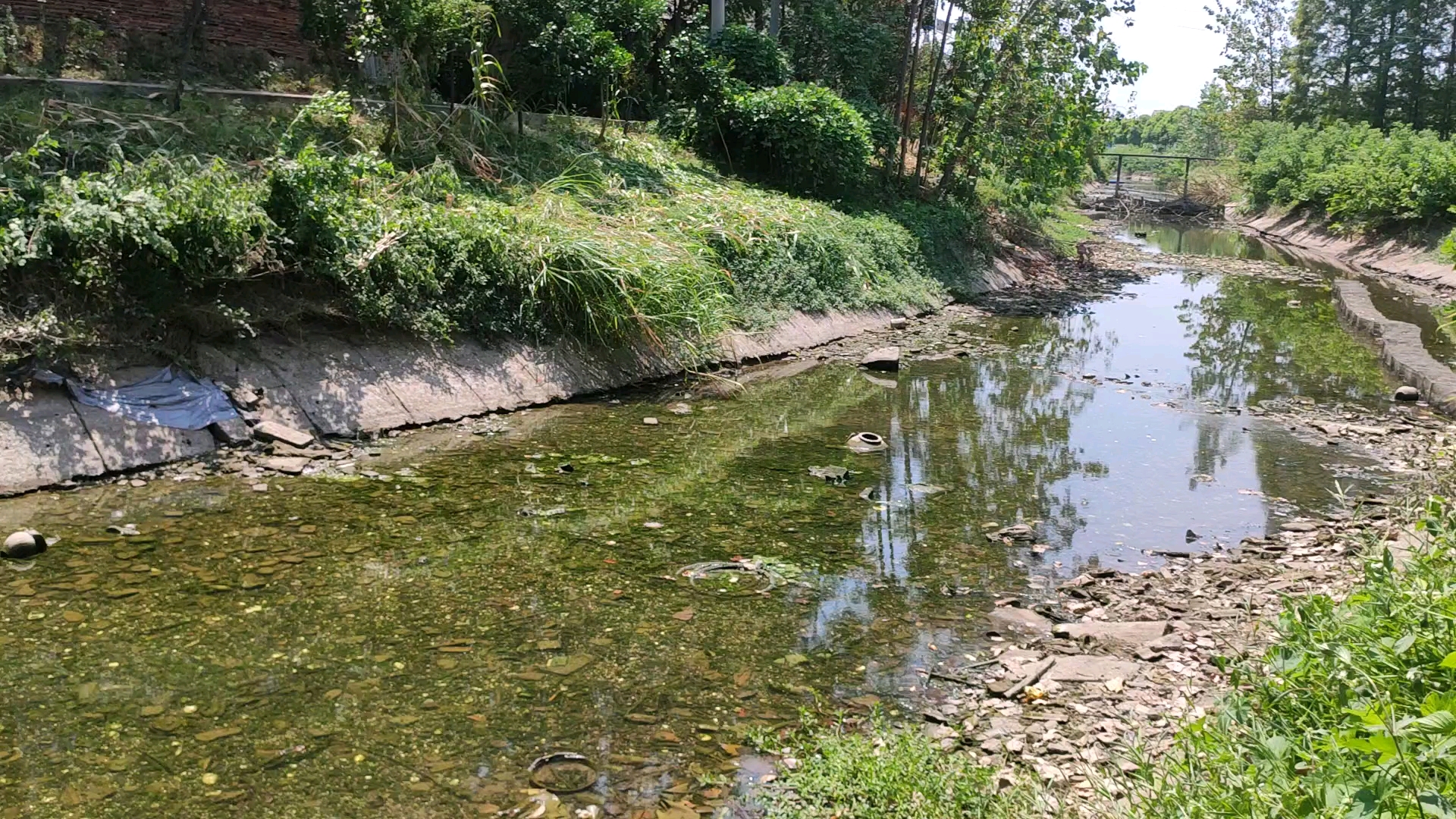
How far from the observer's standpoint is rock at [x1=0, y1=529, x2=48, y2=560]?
5562 mm

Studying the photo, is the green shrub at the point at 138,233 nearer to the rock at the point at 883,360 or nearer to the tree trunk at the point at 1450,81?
the rock at the point at 883,360

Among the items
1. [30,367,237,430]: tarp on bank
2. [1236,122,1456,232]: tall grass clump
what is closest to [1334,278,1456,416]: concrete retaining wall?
[1236,122,1456,232]: tall grass clump

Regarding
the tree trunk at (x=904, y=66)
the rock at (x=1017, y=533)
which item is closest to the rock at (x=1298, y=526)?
the rock at (x=1017, y=533)

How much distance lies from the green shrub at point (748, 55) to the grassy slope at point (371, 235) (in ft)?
11.4

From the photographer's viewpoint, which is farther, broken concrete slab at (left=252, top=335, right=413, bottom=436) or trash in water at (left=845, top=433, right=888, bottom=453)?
trash in water at (left=845, top=433, right=888, bottom=453)

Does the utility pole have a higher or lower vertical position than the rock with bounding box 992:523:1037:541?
higher

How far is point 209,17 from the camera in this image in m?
13.3

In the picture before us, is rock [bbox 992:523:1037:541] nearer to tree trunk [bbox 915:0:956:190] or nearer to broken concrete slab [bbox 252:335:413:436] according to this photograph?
broken concrete slab [bbox 252:335:413:436]

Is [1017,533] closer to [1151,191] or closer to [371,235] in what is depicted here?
[371,235]

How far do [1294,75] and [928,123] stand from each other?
28806mm

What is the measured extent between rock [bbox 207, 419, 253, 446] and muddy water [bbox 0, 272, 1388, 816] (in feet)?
1.95

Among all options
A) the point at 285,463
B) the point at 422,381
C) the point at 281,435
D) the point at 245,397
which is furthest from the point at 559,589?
the point at 422,381

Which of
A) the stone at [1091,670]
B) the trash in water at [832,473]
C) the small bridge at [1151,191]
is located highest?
the small bridge at [1151,191]

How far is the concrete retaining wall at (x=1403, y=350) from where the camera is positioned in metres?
10.3
